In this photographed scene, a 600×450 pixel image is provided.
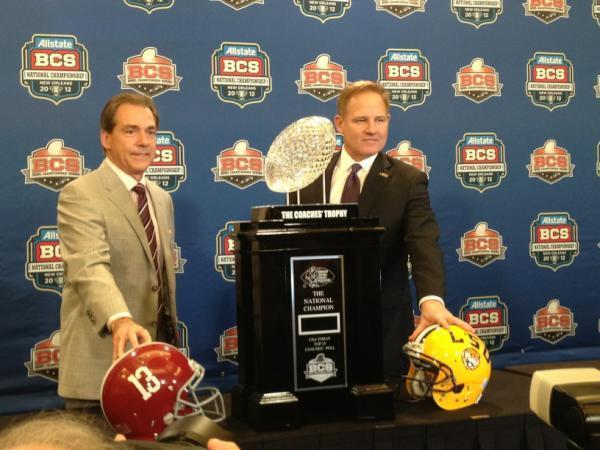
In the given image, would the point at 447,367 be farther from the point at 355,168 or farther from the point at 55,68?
the point at 55,68

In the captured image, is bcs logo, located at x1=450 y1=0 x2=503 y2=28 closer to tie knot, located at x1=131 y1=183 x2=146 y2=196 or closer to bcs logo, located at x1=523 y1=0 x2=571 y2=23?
bcs logo, located at x1=523 y1=0 x2=571 y2=23

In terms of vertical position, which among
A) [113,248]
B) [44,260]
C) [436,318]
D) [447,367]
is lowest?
[447,367]

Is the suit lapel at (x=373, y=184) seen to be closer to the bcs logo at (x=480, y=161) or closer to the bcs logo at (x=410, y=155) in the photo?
the bcs logo at (x=410, y=155)

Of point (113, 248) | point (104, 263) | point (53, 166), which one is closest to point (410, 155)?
point (53, 166)

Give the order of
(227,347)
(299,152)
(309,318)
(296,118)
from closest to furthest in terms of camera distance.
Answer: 1. (309,318)
2. (299,152)
3. (227,347)
4. (296,118)

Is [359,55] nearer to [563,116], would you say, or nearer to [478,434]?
[563,116]

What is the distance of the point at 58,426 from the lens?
2.19ft

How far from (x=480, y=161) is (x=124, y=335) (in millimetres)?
2593

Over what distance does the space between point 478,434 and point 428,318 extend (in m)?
0.41

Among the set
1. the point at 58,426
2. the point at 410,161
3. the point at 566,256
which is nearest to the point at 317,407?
the point at 58,426

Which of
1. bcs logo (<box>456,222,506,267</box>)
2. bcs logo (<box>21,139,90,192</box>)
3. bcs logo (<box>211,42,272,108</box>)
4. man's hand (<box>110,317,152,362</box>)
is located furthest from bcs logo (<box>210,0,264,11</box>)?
man's hand (<box>110,317,152,362</box>)

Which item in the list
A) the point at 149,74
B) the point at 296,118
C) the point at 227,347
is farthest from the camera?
the point at 296,118

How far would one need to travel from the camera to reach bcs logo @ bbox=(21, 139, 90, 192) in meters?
3.29

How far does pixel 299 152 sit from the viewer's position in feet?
7.20
